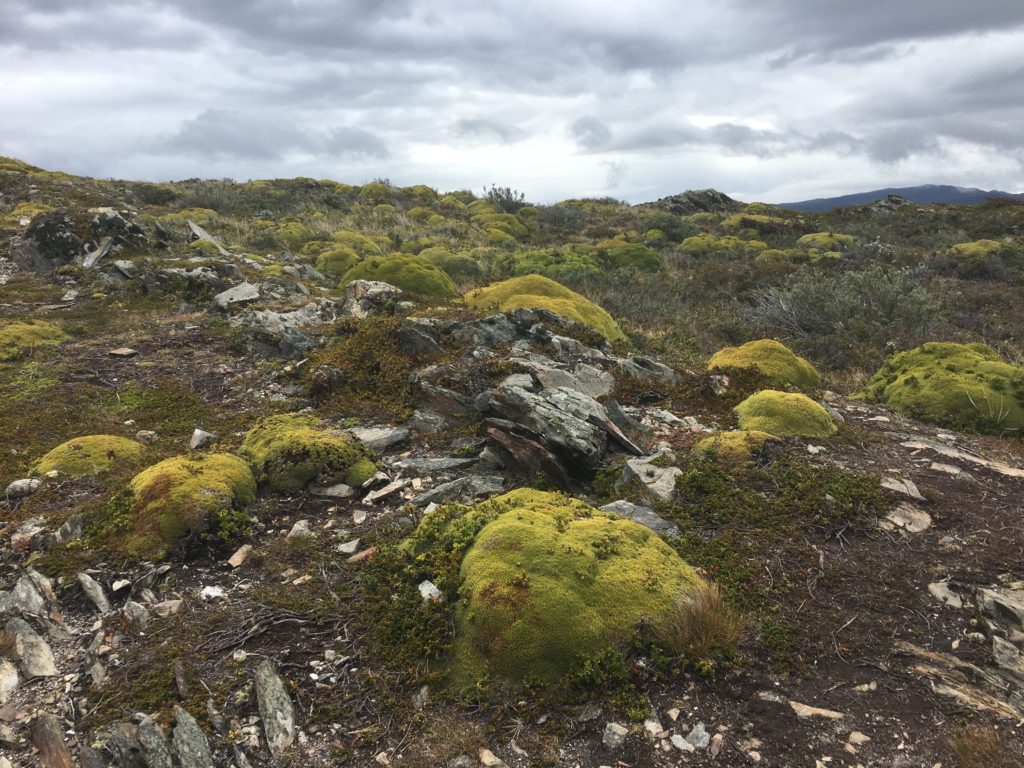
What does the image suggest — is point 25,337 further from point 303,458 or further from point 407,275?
point 303,458

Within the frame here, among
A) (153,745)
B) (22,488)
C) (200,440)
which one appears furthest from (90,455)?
(153,745)

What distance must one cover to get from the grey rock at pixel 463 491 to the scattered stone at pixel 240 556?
6.07 ft

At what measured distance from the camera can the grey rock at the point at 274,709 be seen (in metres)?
3.96

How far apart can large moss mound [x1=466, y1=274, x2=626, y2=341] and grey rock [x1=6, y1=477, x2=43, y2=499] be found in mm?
9644

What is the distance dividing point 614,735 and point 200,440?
7.32m

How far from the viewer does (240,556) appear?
6.00 metres

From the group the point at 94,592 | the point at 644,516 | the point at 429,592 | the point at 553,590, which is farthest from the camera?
the point at 644,516

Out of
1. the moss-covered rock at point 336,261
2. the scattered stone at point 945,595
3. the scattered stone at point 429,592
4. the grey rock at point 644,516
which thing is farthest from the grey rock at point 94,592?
the moss-covered rock at point 336,261

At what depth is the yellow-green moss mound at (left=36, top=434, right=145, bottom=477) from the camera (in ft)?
24.6

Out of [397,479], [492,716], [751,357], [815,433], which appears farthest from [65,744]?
[751,357]

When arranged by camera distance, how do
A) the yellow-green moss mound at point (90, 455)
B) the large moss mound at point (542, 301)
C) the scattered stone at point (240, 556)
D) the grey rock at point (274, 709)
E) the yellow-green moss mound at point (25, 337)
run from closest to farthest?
the grey rock at point (274, 709) < the scattered stone at point (240, 556) < the yellow-green moss mound at point (90, 455) < the yellow-green moss mound at point (25, 337) < the large moss mound at point (542, 301)

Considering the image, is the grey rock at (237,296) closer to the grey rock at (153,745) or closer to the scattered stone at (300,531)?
the scattered stone at (300,531)

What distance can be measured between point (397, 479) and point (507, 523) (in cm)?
255

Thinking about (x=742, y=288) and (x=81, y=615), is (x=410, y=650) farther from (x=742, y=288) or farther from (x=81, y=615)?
(x=742, y=288)
